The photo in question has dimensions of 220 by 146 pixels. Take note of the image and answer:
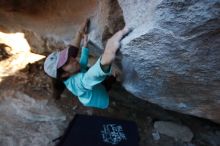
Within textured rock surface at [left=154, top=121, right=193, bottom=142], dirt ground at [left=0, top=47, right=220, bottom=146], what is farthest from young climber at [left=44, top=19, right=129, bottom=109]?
textured rock surface at [left=154, top=121, right=193, bottom=142]

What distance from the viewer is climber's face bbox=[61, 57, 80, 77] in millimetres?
1772

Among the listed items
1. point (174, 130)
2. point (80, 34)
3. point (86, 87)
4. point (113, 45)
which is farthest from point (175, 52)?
point (174, 130)

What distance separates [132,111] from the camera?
221cm

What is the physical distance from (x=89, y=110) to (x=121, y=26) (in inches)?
28.2

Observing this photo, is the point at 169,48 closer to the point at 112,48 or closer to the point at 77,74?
the point at 112,48

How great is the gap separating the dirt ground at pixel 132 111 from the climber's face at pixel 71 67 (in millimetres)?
399

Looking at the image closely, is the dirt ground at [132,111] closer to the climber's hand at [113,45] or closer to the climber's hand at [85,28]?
the climber's hand at [85,28]

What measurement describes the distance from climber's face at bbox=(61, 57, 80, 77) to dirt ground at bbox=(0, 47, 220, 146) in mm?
399

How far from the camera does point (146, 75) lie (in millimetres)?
1529

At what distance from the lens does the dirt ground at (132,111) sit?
208 centimetres

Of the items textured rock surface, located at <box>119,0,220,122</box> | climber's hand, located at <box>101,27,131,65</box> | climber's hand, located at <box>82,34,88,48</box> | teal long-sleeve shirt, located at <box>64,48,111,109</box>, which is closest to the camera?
textured rock surface, located at <box>119,0,220,122</box>

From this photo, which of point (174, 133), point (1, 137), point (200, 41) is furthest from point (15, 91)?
point (200, 41)

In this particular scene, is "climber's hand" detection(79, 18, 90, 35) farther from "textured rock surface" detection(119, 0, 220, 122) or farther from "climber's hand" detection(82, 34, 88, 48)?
"textured rock surface" detection(119, 0, 220, 122)

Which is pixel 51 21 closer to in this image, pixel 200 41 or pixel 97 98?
pixel 97 98
